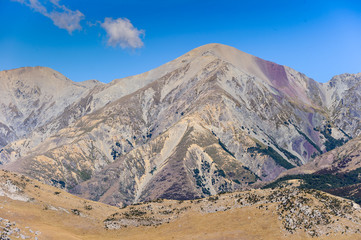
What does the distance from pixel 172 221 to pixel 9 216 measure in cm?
5479

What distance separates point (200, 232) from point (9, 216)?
59.8 metres

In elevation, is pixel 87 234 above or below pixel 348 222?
above

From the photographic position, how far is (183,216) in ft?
552

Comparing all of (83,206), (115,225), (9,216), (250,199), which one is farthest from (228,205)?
(9,216)

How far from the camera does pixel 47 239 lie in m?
128

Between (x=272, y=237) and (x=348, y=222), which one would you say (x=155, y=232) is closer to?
(x=272, y=237)

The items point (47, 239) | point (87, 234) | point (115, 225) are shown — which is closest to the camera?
point (47, 239)

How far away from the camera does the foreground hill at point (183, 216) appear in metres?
136

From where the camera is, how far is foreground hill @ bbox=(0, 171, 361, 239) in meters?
136

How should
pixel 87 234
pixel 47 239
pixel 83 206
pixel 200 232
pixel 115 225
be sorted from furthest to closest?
1. pixel 83 206
2. pixel 115 225
3. pixel 87 234
4. pixel 200 232
5. pixel 47 239

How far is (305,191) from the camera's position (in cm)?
15575

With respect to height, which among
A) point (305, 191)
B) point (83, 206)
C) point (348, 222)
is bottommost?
point (348, 222)

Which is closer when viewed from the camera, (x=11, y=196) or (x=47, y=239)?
(x=47, y=239)

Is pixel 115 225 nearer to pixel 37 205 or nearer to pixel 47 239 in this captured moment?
pixel 37 205
